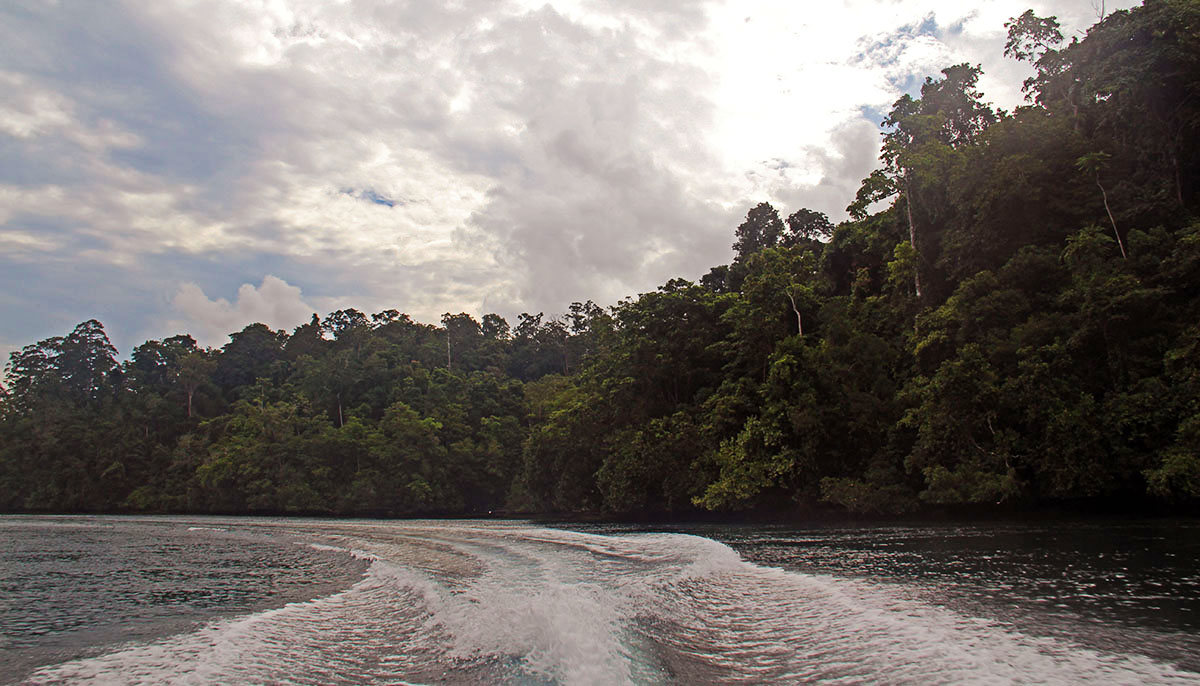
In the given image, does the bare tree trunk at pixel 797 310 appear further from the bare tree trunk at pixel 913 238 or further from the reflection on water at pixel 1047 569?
the reflection on water at pixel 1047 569

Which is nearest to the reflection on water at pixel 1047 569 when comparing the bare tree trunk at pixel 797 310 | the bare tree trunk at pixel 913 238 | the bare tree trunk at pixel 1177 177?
the bare tree trunk at pixel 1177 177

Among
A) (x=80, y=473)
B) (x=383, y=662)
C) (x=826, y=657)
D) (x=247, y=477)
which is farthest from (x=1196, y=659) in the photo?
(x=80, y=473)

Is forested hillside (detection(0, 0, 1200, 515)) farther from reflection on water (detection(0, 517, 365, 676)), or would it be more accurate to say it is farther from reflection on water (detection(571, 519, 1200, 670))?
reflection on water (detection(0, 517, 365, 676))

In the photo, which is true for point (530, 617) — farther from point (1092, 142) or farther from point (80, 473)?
point (80, 473)

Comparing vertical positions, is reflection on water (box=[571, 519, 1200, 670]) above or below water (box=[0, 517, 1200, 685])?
above

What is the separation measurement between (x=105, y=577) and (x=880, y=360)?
28757 millimetres

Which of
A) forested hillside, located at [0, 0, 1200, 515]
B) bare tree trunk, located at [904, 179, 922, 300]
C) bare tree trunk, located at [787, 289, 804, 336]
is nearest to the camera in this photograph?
forested hillside, located at [0, 0, 1200, 515]

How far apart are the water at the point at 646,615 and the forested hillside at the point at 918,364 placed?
20.7 ft

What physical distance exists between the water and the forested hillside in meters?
6.30

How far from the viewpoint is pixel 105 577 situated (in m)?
15.7

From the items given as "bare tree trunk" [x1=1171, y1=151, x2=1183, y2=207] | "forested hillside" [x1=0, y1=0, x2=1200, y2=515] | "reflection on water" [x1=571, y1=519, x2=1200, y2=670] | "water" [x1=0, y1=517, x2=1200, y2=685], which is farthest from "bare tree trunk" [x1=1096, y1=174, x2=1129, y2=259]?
"water" [x1=0, y1=517, x2=1200, y2=685]

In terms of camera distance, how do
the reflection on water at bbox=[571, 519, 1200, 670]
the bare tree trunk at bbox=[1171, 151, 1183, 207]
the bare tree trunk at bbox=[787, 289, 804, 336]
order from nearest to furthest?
the reflection on water at bbox=[571, 519, 1200, 670] → the bare tree trunk at bbox=[1171, 151, 1183, 207] → the bare tree trunk at bbox=[787, 289, 804, 336]

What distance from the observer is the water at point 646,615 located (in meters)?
6.11

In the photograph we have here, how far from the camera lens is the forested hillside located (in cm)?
2230
